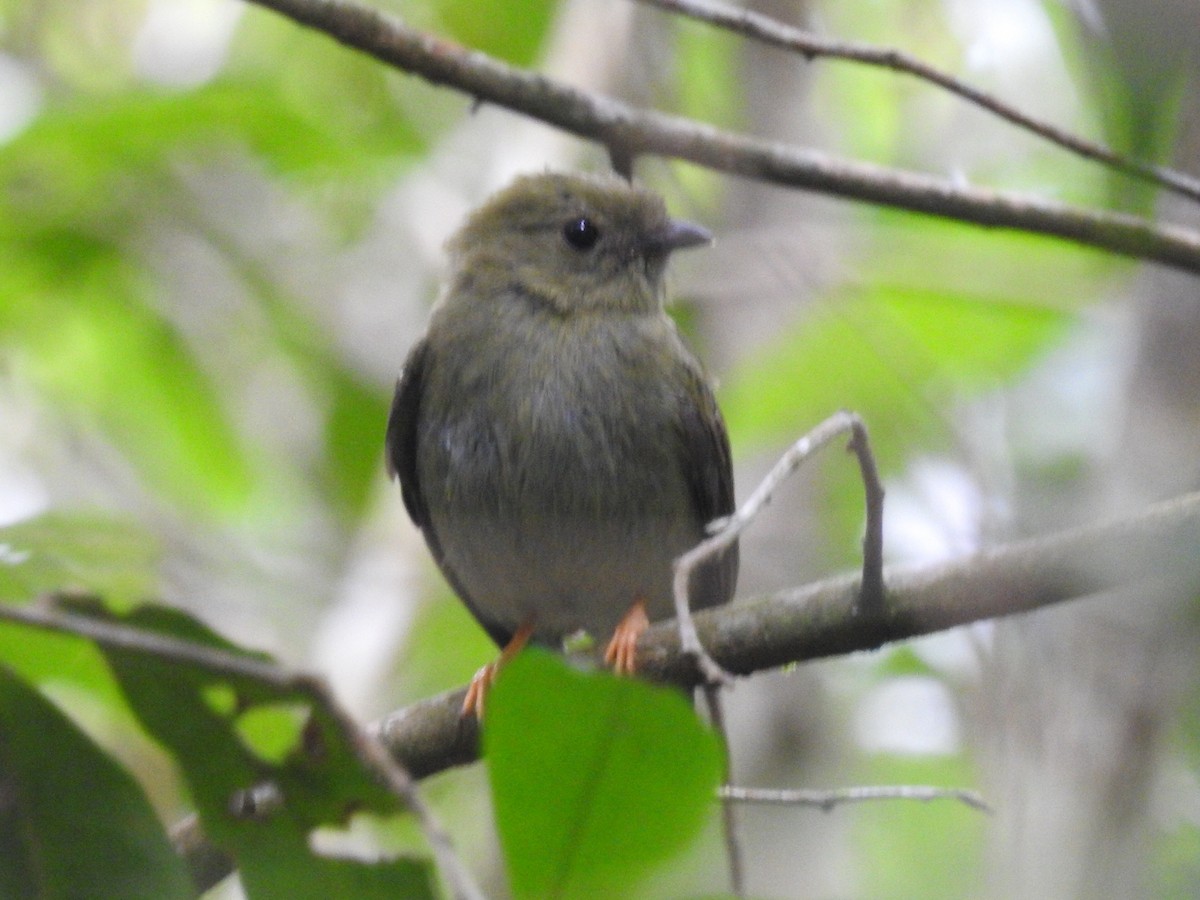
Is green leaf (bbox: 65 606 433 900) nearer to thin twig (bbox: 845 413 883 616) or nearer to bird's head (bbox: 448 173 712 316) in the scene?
thin twig (bbox: 845 413 883 616)

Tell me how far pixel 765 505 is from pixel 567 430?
188cm

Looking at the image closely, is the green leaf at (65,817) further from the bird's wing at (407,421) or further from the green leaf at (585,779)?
the bird's wing at (407,421)

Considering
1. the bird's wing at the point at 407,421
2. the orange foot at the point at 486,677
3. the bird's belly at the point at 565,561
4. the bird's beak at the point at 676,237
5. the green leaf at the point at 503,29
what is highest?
the green leaf at the point at 503,29

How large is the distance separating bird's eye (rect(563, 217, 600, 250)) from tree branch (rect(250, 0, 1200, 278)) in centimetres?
113

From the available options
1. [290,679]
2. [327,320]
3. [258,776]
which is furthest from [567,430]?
[327,320]

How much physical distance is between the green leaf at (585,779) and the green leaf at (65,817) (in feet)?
2.06

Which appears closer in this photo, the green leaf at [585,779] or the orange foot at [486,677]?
the green leaf at [585,779]

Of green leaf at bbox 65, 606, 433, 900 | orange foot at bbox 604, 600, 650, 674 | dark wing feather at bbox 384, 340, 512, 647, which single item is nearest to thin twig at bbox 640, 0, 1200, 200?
Answer: orange foot at bbox 604, 600, 650, 674

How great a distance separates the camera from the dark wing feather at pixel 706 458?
4.56 metres

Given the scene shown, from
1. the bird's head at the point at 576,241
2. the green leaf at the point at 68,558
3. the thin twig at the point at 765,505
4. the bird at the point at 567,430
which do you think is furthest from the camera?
the bird's head at the point at 576,241

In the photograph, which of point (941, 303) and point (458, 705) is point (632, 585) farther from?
point (941, 303)

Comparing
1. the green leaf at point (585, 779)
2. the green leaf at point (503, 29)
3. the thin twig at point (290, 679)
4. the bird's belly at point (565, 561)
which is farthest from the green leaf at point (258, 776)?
the green leaf at point (503, 29)

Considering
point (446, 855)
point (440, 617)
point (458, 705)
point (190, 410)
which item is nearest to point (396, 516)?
point (440, 617)

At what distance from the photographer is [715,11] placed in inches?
139
